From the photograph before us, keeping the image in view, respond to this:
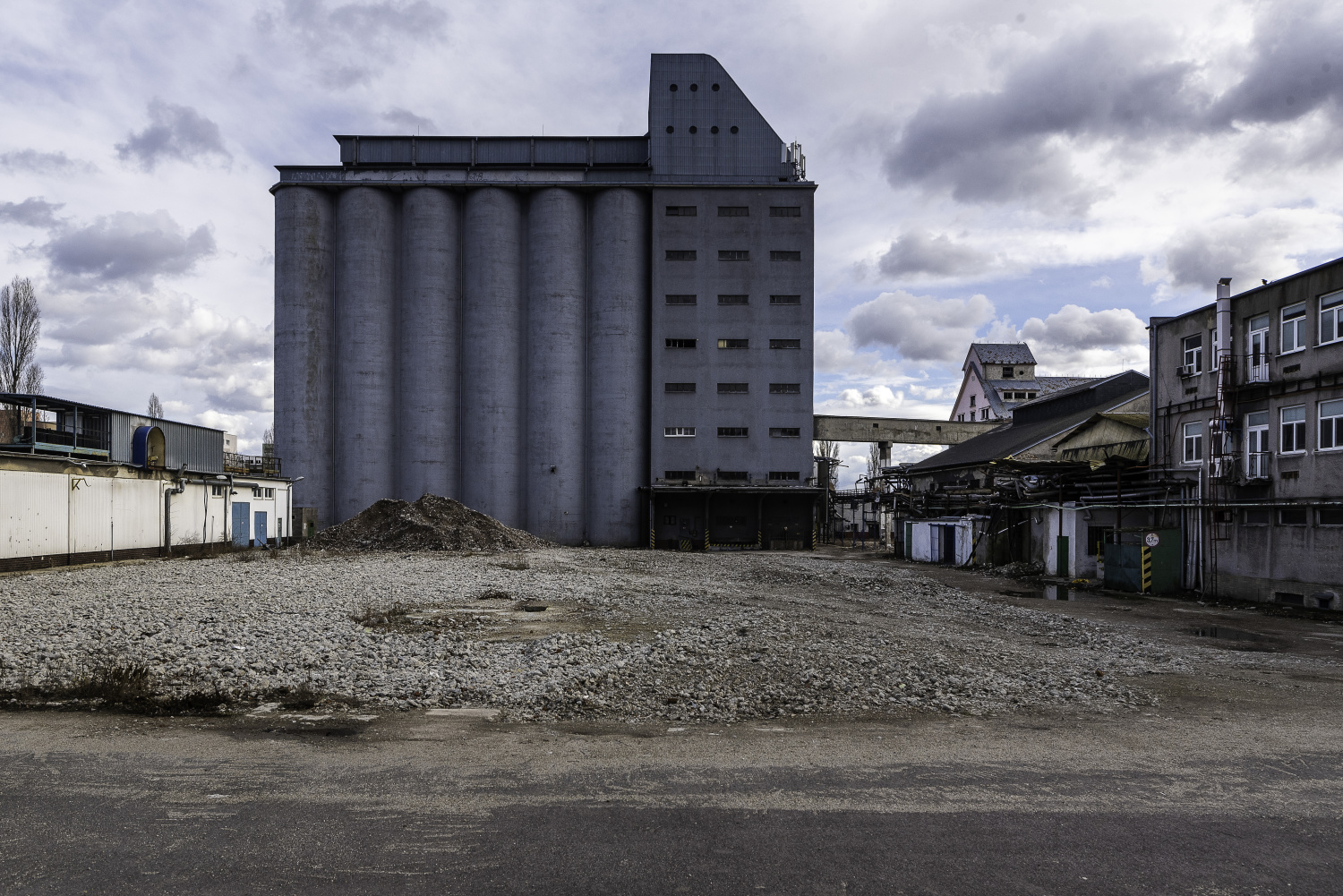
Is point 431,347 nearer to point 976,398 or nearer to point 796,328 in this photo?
point 796,328

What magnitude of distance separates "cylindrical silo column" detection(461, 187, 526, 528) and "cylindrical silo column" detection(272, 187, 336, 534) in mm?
8456

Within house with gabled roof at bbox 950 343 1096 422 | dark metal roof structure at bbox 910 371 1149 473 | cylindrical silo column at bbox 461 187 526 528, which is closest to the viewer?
dark metal roof structure at bbox 910 371 1149 473

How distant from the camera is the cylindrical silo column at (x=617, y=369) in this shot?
49.4 metres

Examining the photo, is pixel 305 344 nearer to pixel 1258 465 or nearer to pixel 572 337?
pixel 572 337

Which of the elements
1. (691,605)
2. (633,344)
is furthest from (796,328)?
(691,605)

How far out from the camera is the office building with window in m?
21.6

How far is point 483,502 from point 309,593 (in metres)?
29.2

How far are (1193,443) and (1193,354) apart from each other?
10.5ft

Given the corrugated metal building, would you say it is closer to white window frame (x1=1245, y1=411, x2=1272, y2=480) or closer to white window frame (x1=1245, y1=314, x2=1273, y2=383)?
white window frame (x1=1245, y1=411, x2=1272, y2=480)

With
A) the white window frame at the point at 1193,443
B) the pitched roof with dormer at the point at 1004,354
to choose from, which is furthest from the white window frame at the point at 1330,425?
the pitched roof with dormer at the point at 1004,354

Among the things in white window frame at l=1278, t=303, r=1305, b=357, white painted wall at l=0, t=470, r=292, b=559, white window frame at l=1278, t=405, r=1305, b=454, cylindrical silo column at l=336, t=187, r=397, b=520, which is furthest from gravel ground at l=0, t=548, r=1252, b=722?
cylindrical silo column at l=336, t=187, r=397, b=520

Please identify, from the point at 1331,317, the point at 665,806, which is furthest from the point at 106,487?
the point at 1331,317

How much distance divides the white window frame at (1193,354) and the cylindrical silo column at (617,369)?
30153 millimetres

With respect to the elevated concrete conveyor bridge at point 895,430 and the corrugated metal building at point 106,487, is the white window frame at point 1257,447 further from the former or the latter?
the corrugated metal building at point 106,487
